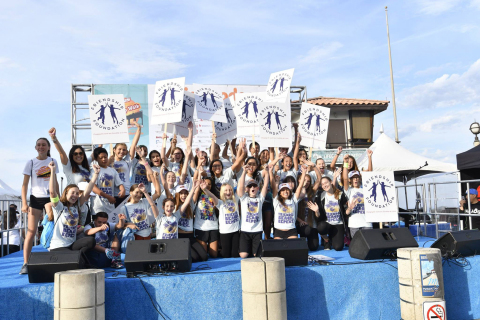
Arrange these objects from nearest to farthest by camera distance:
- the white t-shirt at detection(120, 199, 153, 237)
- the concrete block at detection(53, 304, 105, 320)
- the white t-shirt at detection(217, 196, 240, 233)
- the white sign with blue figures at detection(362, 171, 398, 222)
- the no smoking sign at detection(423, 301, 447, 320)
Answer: the concrete block at detection(53, 304, 105, 320)
the no smoking sign at detection(423, 301, 447, 320)
the white t-shirt at detection(120, 199, 153, 237)
the white t-shirt at detection(217, 196, 240, 233)
the white sign with blue figures at detection(362, 171, 398, 222)

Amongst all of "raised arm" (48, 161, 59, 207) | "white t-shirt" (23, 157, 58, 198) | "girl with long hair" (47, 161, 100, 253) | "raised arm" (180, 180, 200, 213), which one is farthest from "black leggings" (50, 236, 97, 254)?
"raised arm" (180, 180, 200, 213)

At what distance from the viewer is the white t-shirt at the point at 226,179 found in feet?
22.2

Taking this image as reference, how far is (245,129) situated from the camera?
7.92m

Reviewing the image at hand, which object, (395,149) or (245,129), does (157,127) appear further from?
(395,149)

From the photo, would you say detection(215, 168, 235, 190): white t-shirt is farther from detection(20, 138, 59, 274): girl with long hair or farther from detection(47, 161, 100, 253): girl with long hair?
detection(20, 138, 59, 274): girl with long hair

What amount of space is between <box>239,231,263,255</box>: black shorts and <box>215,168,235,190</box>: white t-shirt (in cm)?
99

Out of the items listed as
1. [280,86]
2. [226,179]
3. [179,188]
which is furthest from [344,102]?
[179,188]

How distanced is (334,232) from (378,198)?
3.06 feet

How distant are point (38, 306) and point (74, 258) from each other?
553mm

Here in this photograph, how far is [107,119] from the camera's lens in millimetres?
6766

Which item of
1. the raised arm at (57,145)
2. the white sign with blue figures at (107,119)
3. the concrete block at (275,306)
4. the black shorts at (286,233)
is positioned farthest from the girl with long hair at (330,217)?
the raised arm at (57,145)

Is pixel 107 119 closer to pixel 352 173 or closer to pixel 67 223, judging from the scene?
pixel 67 223

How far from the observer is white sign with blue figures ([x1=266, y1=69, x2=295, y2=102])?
7.98 m

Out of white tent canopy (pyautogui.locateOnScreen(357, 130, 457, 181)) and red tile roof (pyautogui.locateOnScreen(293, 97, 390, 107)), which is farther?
red tile roof (pyautogui.locateOnScreen(293, 97, 390, 107))
